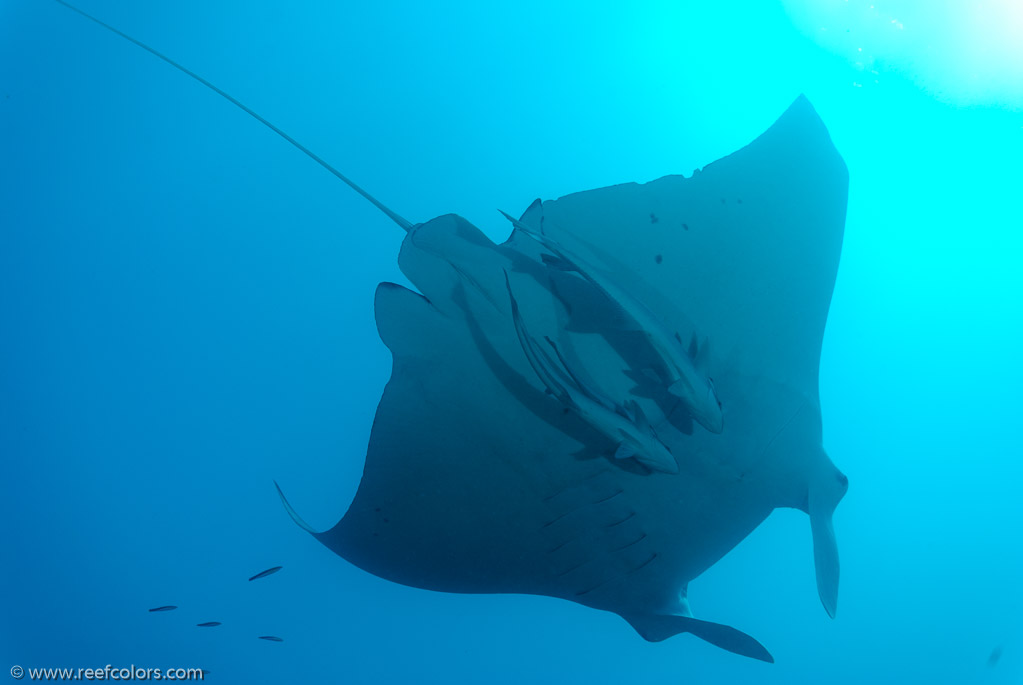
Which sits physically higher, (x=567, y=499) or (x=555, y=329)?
(x=555, y=329)

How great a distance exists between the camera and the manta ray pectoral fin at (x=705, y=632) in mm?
1590

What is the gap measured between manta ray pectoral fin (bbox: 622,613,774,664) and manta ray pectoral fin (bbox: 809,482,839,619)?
288mm

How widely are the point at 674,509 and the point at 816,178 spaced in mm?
1527

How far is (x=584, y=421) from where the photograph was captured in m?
1.88

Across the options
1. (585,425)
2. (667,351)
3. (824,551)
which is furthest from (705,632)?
(667,351)

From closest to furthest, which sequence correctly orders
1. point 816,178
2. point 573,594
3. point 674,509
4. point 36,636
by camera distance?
point 674,509
point 573,594
point 816,178
point 36,636

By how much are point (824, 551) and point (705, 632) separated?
1.78 feet

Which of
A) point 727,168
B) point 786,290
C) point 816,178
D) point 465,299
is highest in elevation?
point 816,178

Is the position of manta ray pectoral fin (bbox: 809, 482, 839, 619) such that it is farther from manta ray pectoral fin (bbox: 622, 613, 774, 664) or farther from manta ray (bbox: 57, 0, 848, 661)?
manta ray pectoral fin (bbox: 622, 613, 774, 664)

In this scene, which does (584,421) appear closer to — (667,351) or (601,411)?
(601,411)

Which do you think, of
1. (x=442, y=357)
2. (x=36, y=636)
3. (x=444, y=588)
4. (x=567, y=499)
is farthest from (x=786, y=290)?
(x=36, y=636)

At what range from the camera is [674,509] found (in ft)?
6.33

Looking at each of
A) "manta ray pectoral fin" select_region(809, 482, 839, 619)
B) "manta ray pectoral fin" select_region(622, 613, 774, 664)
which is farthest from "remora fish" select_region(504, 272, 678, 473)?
"manta ray pectoral fin" select_region(809, 482, 839, 619)

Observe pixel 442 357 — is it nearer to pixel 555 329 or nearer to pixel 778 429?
pixel 555 329
